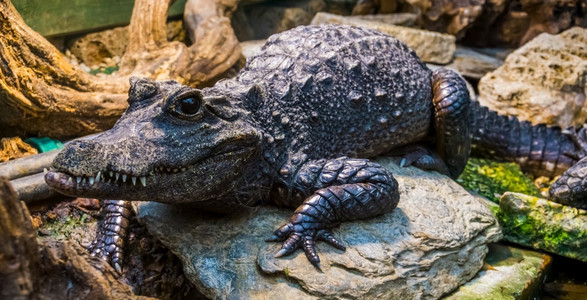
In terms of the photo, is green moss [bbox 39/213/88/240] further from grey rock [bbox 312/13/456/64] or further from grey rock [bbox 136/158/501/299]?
grey rock [bbox 312/13/456/64]

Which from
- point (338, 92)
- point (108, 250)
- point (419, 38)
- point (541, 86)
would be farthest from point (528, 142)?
point (108, 250)

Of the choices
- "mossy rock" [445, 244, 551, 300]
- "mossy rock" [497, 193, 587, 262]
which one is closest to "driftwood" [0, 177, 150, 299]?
"mossy rock" [445, 244, 551, 300]

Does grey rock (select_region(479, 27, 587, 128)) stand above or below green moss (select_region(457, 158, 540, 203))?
above

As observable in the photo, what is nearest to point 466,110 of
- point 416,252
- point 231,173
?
point 416,252

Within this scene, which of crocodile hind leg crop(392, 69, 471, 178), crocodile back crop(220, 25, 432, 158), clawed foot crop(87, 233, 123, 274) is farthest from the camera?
crocodile hind leg crop(392, 69, 471, 178)

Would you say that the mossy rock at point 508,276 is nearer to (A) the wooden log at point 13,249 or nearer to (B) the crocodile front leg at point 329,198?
(B) the crocodile front leg at point 329,198

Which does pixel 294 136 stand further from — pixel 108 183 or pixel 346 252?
pixel 108 183
